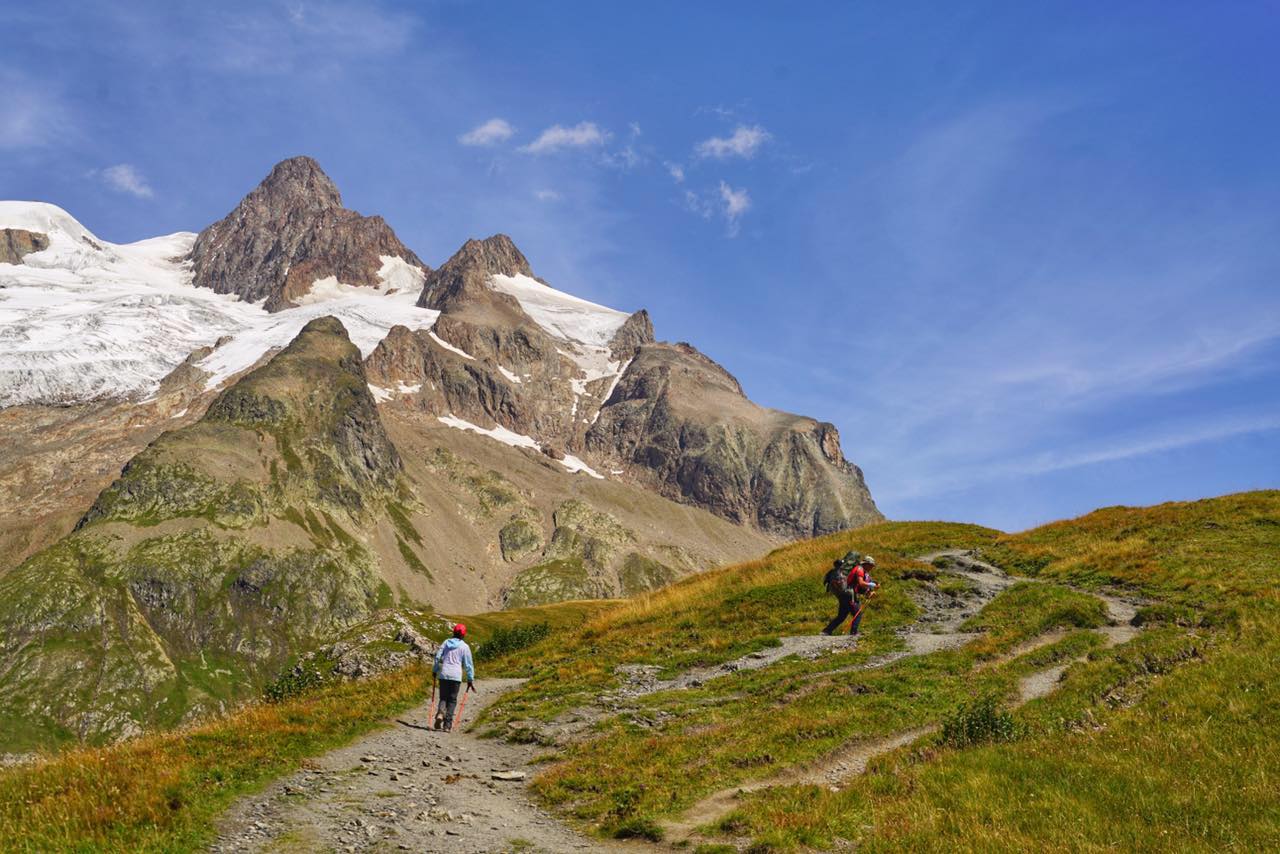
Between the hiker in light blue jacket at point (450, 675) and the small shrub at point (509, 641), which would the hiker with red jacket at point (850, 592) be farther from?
the small shrub at point (509, 641)

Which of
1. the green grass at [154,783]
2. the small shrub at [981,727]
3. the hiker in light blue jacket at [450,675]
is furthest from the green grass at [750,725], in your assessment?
the green grass at [154,783]

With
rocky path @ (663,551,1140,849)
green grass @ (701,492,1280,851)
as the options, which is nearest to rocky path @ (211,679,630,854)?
rocky path @ (663,551,1140,849)

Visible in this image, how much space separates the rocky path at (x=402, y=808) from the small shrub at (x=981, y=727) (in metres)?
7.29

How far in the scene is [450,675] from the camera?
22.7m

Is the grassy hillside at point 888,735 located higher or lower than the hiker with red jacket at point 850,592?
lower

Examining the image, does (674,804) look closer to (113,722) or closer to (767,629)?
(767,629)

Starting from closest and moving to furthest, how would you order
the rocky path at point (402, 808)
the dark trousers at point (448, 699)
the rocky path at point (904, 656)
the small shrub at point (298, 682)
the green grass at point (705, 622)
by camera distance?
the rocky path at point (402, 808), the rocky path at point (904, 656), the dark trousers at point (448, 699), the green grass at point (705, 622), the small shrub at point (298, 682)

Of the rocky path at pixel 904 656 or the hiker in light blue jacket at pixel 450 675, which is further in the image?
the hiker in light blue jacket at pixel 450 675

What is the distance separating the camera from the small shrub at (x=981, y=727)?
1491 cm

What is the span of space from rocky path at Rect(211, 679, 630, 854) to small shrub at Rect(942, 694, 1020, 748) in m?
7.29

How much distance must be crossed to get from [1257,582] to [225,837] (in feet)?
103

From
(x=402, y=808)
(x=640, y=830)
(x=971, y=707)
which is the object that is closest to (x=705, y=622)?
(x=971, y=707)

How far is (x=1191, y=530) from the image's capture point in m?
39.4

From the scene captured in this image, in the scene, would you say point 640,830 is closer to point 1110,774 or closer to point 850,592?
point 1110,774
